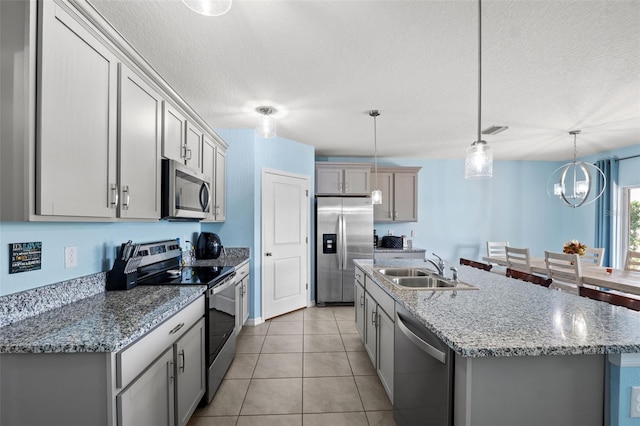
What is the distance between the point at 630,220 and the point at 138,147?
22.0 feet

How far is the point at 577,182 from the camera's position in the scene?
368cm

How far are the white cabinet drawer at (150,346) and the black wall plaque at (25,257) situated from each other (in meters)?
0.68

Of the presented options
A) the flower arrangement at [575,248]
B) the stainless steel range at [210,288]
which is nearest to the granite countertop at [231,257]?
the stainless steel range at [210,288]

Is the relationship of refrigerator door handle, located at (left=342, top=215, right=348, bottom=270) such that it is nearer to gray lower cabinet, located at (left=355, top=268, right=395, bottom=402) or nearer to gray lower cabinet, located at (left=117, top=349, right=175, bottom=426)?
gray lower cabinet, located at (left=355, top=268, right=395, bottom=402)

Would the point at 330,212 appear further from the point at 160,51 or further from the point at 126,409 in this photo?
the point at 126,409

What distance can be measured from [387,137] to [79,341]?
3942 mm

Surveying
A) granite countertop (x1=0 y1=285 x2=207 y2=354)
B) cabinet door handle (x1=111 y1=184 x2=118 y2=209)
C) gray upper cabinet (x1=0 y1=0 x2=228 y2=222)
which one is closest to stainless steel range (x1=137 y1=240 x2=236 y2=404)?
granite countertop (x1=0 y1=285 x2=207 y2=354)

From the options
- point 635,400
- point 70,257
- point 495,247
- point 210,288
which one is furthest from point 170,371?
point 495,247

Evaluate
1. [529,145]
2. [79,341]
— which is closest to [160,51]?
[79,341]

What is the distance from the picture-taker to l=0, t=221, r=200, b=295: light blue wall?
1.34 metres

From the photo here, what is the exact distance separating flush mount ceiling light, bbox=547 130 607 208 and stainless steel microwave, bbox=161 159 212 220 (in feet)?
13.4

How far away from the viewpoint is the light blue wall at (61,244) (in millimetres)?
1343

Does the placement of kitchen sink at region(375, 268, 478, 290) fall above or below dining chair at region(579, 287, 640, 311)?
below

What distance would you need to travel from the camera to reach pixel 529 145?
4.55 meters
